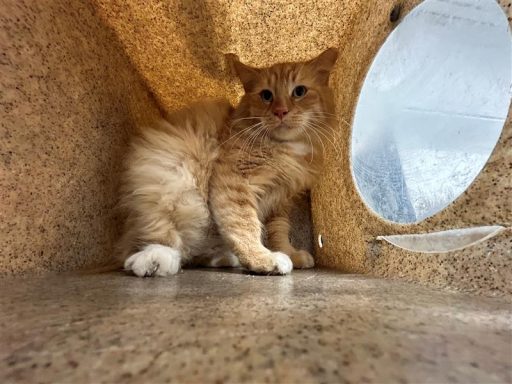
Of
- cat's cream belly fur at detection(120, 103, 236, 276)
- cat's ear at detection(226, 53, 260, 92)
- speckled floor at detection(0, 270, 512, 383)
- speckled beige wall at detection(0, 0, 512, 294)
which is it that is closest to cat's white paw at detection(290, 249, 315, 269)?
speckled beige wall at detection(0, 0, 512, 294)

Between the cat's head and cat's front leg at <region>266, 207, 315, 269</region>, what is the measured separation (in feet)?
1.27

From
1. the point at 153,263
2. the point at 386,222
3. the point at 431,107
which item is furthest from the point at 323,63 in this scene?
the point at 153,263

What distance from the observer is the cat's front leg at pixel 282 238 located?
1.57 m

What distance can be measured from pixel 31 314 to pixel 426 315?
700mm

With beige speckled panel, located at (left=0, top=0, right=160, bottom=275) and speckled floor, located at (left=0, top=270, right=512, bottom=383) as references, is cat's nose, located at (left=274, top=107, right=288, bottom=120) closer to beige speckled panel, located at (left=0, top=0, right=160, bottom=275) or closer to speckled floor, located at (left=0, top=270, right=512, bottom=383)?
beige speckled panel, located at (left=0, top=0, right=160, bottom=275)

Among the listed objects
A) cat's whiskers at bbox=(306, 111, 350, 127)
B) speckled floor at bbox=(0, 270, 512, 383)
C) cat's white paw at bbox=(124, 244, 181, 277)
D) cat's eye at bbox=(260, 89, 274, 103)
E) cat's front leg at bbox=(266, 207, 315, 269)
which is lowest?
speckled floor at bbox=(0, 270, 512, 383)

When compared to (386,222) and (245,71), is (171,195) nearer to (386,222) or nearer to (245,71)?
(245,71)

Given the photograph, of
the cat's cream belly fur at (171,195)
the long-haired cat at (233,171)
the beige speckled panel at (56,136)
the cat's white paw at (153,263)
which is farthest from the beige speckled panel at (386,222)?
the beige speckled panel at (56,136)

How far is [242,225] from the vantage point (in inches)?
52.1

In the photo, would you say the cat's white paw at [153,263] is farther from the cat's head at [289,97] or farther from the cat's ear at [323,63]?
the cat's ear at [323,63]

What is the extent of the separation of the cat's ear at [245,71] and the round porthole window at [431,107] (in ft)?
1.52

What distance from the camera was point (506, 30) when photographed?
825mm

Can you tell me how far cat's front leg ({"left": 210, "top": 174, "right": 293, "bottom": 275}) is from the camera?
1.23 meters

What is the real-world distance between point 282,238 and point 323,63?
783mm
